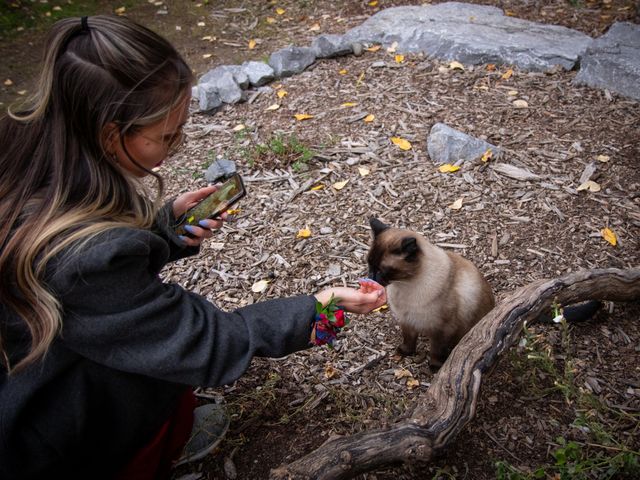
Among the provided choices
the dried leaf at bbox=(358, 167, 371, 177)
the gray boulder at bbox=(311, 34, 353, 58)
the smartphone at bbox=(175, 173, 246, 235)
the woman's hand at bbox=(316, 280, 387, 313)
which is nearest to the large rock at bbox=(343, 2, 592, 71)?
the gray boulder at bbox=(311, 34, 353, 58)

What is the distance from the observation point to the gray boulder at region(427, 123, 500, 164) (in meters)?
4.76

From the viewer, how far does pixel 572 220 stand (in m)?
4.16

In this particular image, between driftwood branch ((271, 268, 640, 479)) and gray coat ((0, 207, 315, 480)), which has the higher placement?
gray coat ((0, 207, 315, 480))

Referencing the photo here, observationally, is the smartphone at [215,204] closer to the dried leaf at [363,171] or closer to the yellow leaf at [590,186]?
the dried leaf at [363,171]

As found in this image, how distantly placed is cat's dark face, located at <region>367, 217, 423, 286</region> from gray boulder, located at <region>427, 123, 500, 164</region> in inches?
70.7

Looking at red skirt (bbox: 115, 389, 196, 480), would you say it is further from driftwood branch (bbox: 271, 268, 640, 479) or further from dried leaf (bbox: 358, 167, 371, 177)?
dried leaf (bbox: 358, 167, 371, 177)

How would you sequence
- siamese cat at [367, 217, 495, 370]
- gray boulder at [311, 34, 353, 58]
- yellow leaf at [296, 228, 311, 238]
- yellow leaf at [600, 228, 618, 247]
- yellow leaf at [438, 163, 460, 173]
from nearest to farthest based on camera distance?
siamese cat at [367, 217, 495, 370] < yellow leaf at [600, 228, 618, 247] < yellow leaf at [296, 228, 311, 238] < yellow leaf at [438, 163, 460, 173] < gray boulder at [311, 34, 353, 58]

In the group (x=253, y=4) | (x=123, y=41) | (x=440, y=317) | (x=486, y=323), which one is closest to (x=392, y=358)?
(x=440, y=317)

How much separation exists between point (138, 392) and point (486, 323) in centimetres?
177

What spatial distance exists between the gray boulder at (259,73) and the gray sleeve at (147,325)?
175 inches

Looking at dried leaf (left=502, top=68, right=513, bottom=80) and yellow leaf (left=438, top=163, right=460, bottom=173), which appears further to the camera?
dried leaf (left=502, top=68, right=513, bottom=80)

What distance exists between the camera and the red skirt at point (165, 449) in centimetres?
254

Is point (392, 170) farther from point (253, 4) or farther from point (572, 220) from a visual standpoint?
point (253, 4)

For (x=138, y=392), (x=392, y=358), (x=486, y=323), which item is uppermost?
(x=138, y=392)
